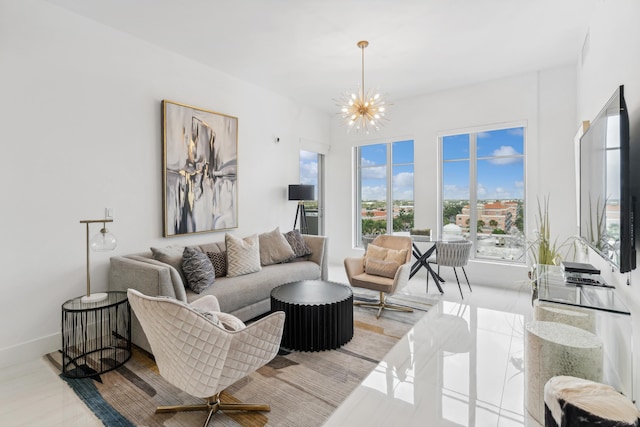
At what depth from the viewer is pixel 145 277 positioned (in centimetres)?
269

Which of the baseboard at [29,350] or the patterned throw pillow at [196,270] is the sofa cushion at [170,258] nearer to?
the patterned throw pillow at [196,270]

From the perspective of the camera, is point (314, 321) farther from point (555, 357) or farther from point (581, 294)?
point (581, 294)

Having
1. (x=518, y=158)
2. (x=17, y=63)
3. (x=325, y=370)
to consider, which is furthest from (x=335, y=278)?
(x=17, y=63)

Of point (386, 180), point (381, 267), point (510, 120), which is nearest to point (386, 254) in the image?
point (381, 267)

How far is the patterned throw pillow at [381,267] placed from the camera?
3750mm

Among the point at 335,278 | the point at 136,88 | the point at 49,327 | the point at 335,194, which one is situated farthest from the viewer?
the point at 335,194

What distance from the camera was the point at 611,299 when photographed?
6.40 feet

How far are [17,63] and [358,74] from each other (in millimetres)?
3672

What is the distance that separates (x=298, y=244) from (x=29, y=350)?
2934mm

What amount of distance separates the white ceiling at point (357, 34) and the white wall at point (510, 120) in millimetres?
321

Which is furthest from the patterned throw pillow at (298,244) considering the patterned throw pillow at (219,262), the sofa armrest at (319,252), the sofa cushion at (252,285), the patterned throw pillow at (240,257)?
the patterned throw pillow at (219,262)

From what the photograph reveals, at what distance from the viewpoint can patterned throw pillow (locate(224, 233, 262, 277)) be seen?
11.8 ft

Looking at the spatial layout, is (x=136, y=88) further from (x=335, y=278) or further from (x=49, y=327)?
(x=335, y=278)

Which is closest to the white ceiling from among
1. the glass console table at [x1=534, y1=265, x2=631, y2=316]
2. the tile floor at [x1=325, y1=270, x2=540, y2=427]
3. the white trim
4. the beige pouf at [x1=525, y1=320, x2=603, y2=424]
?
the white trim
